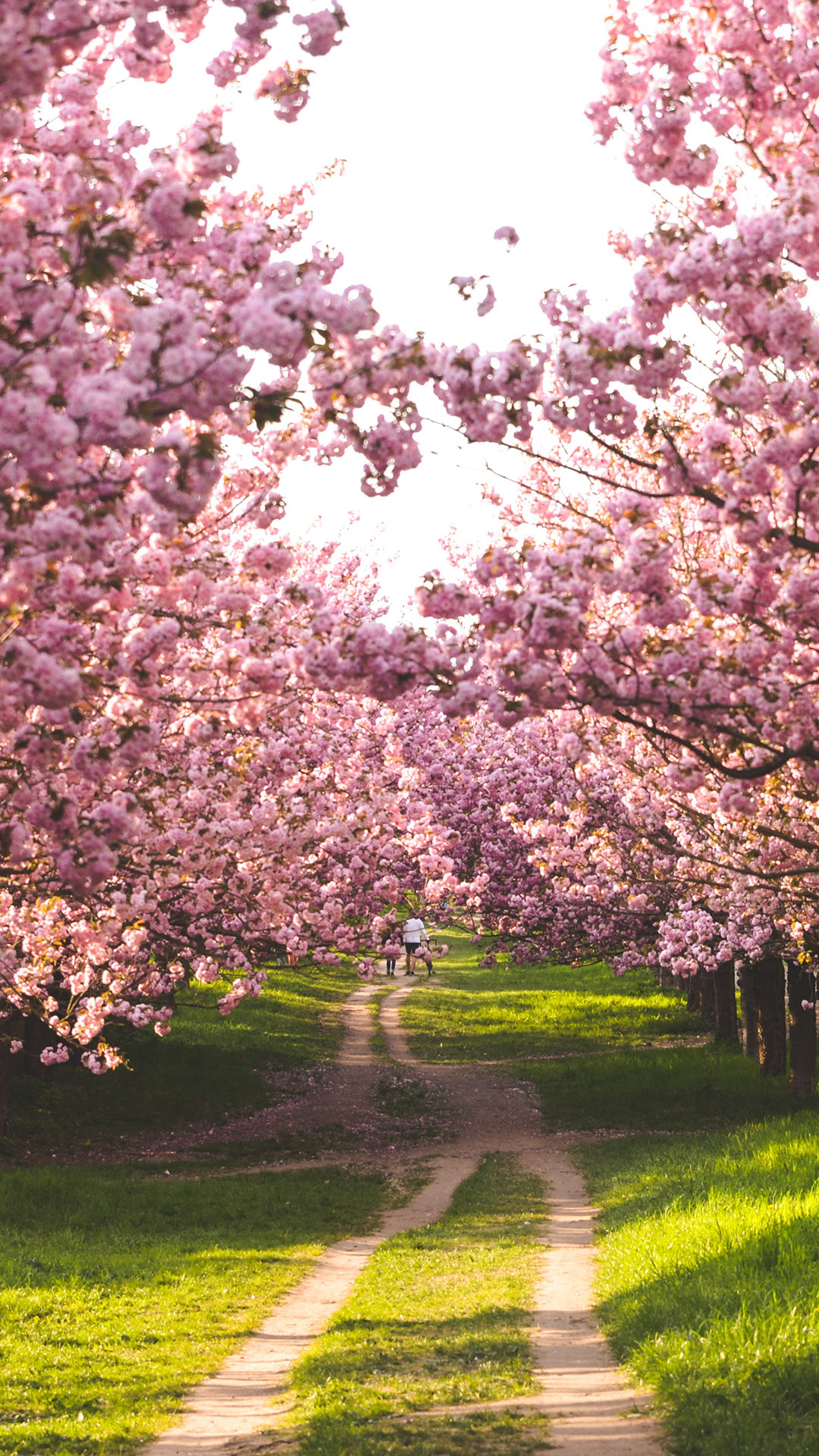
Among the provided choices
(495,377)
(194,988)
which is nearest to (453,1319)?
(495,377)

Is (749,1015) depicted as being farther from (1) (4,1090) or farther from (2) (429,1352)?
(2) (429,1352)

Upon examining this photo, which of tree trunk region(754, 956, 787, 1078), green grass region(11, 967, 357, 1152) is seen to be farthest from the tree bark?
tree trunk region(754, 956, 787, 1078)

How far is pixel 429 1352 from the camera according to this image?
10516 millimetres

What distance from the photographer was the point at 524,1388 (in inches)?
368

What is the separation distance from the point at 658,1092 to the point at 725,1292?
49.8 ft

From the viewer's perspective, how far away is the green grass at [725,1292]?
7.95 metres

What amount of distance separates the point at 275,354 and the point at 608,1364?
8.05 m

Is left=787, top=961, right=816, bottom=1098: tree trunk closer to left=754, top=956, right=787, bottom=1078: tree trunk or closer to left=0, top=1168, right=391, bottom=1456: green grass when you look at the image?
left=754, top=956, right=787, bottom=1078: tree trunk

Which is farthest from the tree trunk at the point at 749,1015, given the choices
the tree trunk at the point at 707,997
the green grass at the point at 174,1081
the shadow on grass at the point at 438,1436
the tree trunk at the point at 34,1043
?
the shadow on grass at the point at 438,1436

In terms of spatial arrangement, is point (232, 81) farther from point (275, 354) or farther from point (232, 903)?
point (232, 903)

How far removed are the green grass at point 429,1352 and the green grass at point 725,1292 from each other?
0.96 m

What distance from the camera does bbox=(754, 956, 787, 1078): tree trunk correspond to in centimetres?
2381

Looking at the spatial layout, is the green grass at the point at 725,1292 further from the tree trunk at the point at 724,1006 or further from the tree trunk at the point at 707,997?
the tree trunk at the point at 707,997

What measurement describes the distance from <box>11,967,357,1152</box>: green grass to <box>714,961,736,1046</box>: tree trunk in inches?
387
